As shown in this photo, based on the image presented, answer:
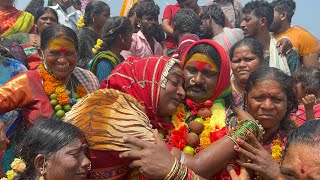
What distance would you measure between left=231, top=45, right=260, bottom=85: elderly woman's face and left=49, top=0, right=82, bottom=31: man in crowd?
394 cm

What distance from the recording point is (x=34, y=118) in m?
4.03

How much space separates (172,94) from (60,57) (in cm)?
136

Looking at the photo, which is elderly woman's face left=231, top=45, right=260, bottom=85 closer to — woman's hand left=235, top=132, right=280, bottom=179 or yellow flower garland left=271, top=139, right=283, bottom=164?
yellow flower garland left=271, top=139, right=283, bottom=164

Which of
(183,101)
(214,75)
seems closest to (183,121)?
(183,101)

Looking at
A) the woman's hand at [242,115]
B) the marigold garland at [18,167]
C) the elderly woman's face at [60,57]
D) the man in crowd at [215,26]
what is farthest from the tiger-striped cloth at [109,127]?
the man in crowd at [215,26]

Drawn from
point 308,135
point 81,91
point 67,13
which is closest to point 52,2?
point 67,13

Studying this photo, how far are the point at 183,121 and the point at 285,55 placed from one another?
313cm

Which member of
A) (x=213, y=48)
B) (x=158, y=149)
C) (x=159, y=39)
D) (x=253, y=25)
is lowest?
(x=159, y=39)

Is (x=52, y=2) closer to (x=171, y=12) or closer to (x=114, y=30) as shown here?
(x=171, y=12)

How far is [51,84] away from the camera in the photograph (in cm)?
425

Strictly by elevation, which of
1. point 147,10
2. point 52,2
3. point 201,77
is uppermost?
point 201,77

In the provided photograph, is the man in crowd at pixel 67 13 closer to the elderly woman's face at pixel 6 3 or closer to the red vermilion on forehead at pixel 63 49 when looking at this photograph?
the elderly woman's face at pixel 6 3

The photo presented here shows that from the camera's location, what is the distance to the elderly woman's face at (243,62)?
484 centimetres

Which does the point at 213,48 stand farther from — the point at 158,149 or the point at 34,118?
the point at 34,118
